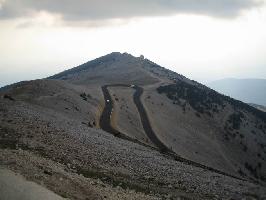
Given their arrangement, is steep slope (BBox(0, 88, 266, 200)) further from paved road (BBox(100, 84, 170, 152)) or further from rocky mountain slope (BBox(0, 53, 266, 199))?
paved road (BBox(100, 84, 170, 152))

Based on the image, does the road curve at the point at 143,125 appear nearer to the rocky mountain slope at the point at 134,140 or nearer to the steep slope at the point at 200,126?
the rocky mountain slope at the point at 134,140

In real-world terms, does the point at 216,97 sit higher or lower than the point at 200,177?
higher

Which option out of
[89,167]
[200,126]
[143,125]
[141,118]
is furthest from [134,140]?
[200,126]

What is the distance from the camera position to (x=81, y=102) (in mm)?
81625

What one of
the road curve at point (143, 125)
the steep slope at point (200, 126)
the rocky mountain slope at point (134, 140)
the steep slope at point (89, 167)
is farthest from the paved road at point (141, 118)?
the steep slope at point (89, 167)

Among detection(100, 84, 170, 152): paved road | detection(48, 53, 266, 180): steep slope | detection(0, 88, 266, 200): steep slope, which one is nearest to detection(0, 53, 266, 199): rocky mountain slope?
detection(0, 88, 266, 200): steep slope

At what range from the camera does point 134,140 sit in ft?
202

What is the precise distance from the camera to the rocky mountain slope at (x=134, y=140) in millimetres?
31077

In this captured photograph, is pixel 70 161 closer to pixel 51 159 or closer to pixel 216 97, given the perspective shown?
pixel 51 159

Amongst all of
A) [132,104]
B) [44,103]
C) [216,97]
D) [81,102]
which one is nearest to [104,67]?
[216,97]

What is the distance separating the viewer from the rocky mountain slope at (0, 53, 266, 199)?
102 feet

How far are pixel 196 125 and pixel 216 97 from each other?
127 ft

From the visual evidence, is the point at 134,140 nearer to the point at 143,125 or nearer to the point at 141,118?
the point at 143,125

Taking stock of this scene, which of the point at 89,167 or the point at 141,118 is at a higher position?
the point at 141,118
